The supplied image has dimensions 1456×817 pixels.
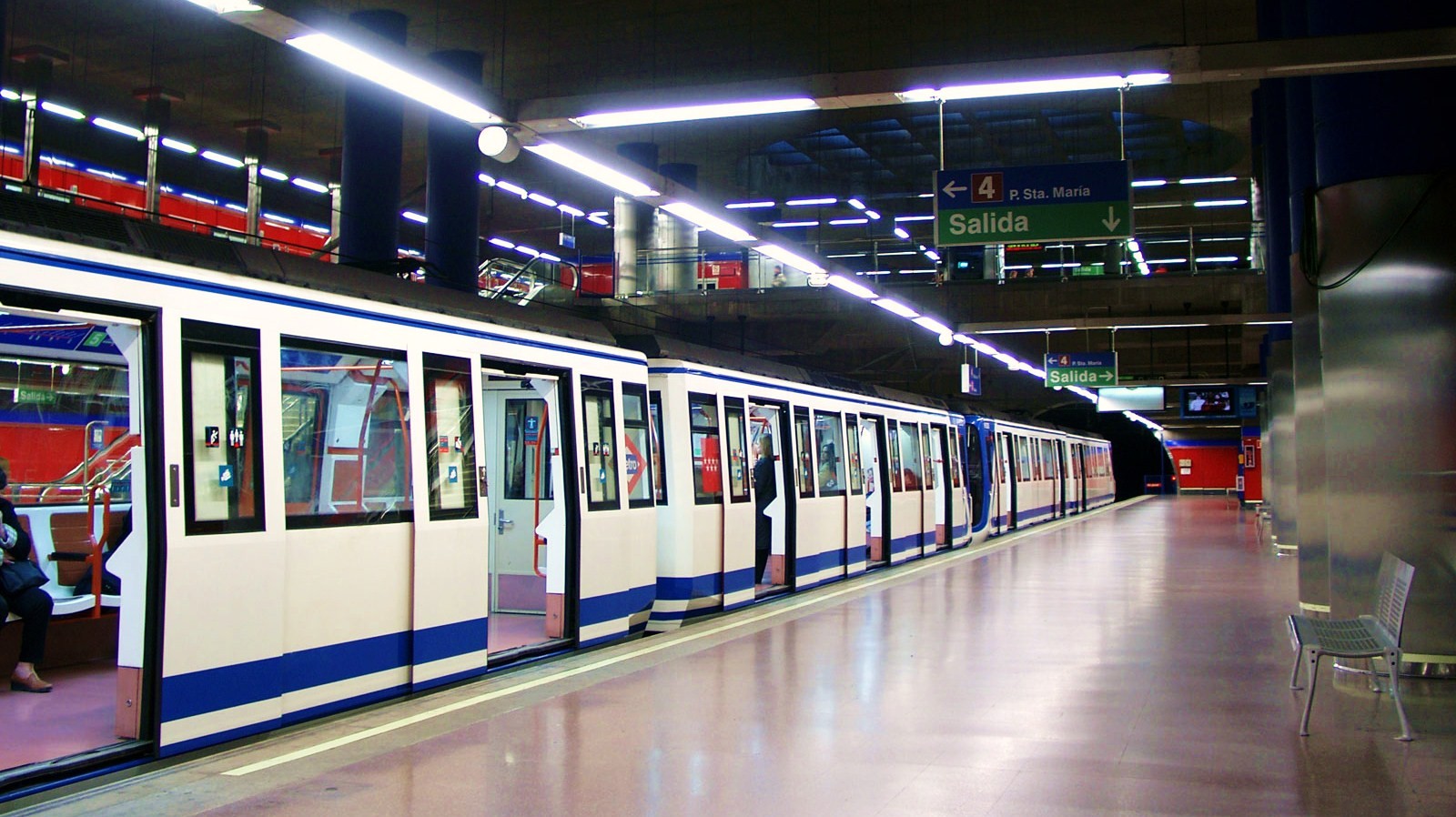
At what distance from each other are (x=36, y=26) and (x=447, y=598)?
40.8 feet

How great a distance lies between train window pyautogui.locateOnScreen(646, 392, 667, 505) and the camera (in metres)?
10.2

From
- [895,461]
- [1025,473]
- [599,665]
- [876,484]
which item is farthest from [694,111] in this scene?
[1025,473]

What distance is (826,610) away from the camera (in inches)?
446

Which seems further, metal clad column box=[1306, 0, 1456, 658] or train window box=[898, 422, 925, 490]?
train window box=[898, 422, 925, 490]

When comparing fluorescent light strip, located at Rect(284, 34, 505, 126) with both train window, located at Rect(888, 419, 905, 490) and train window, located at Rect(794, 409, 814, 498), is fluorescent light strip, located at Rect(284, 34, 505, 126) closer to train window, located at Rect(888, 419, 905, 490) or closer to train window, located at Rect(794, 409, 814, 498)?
train window, located at Rect(794, 409, 814, 498)

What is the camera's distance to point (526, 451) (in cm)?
939

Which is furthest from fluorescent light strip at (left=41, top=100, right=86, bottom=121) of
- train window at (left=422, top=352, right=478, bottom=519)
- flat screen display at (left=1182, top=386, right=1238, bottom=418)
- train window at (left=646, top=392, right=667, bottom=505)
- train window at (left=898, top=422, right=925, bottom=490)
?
flat screen display at (left=1182, top=386, right=1238, bottom=418)

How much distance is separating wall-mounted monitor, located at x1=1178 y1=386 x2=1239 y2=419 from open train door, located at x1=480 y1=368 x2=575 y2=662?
25.1 meters

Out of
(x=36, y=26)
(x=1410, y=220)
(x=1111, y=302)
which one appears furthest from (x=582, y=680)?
(x=1111, y=302)

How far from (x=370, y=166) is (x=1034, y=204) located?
7.62m

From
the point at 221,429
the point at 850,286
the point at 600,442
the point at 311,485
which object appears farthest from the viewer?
the point at 850,286

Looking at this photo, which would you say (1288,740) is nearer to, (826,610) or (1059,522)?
(826,610)

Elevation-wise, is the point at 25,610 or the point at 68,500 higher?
the point at 68,500

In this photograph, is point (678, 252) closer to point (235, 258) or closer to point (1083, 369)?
point (1083, 369)
